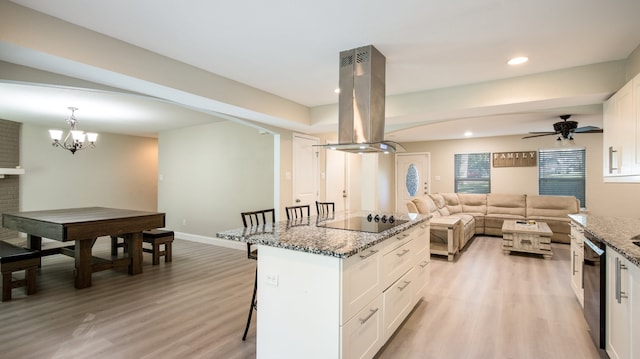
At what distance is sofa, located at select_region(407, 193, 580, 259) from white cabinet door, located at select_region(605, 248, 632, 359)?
304 centimetres

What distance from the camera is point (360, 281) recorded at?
197 centimetres

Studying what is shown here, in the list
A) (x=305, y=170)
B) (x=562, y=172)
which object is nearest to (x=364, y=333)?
(x=305, y=170)

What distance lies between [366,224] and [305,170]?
2.88 metres

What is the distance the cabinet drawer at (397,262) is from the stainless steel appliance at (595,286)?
130cm

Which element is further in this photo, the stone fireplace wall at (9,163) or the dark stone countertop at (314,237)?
the stone fireplace wall at (9,163)

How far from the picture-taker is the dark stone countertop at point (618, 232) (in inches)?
68.7

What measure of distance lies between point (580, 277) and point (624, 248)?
59.4 inches

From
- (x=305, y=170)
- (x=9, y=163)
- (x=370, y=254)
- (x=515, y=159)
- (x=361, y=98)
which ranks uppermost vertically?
(x=361, y=98)

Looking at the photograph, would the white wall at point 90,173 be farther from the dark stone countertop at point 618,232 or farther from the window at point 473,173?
the dark stone countertop at point 618,232

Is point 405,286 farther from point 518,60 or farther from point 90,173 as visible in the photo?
point 90,173

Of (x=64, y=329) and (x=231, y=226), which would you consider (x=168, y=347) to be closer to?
(x=64, y=329)

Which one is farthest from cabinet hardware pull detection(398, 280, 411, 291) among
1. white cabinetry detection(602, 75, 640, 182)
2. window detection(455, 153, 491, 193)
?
window detection(455, 153, 491, 193)

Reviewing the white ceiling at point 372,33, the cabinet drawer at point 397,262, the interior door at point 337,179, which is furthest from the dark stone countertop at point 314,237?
the interior door at point 337,179

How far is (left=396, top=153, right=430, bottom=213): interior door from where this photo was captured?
9.02 m
